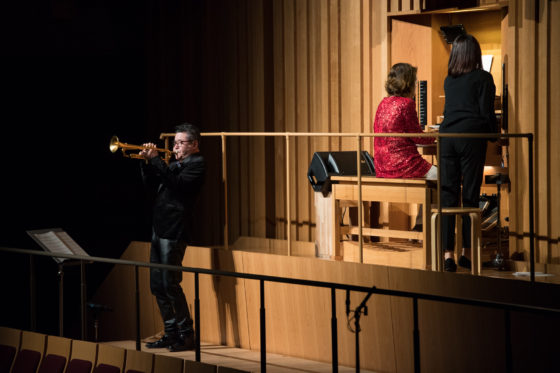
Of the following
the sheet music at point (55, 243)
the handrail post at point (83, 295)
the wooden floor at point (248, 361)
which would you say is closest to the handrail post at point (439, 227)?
the wooden floor at point (248, 361)

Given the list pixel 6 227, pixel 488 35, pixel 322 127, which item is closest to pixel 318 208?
pixel 322 127

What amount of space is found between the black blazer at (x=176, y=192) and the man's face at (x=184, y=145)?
1.8 inches

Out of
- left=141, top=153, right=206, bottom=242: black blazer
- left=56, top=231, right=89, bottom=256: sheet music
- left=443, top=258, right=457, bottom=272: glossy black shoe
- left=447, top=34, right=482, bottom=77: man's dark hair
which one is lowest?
left=443, top=258, right=457, bottom=272: glossy black shoe

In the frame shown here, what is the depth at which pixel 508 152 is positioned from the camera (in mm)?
6453

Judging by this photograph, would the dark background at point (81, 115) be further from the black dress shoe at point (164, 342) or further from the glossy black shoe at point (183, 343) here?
the glossy black shoe at point (183, 343)

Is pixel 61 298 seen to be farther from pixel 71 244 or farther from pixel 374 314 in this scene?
pixel 374 314

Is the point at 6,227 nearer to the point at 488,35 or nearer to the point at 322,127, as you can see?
the point at 322,127

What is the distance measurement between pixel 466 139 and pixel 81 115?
383 cm

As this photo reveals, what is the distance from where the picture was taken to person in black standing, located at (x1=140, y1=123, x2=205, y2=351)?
19.7 ft

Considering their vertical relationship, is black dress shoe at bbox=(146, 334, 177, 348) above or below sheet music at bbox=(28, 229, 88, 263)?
below

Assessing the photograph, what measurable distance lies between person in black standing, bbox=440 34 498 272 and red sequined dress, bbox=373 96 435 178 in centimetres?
23

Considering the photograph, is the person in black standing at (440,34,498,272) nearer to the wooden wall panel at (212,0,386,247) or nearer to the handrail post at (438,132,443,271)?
the handrail post at (438,132,443,271)

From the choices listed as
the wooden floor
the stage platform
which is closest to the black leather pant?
the wooden floor

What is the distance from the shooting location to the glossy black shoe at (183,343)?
6066mm
